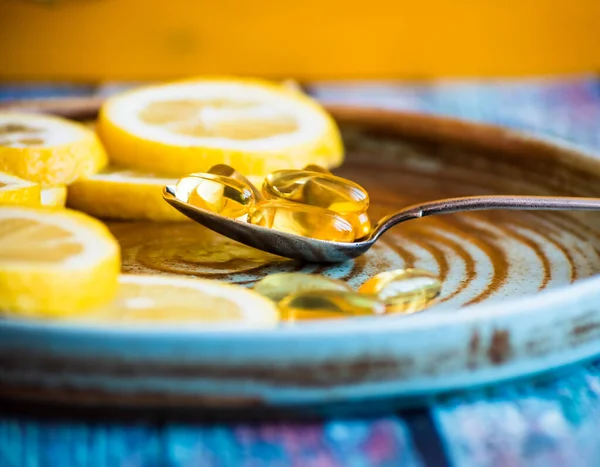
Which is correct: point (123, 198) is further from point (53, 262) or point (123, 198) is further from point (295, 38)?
point (295, 38)

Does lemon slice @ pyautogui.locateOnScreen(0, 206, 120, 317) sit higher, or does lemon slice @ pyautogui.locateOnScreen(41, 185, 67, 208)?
lemon slice @ pyautogui.locateOnScreen(0, 206, 120, 317)

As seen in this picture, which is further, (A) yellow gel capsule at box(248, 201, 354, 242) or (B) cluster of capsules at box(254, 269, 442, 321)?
(A) yellow gel capsule at box(248, 201, 354, 242)

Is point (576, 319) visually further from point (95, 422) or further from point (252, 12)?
point (252, 12)

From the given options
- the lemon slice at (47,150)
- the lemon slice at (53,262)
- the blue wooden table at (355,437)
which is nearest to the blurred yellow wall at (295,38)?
the lemon slice at (47,150)

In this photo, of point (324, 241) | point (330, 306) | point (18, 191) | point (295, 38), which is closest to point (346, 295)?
point (330, 306)

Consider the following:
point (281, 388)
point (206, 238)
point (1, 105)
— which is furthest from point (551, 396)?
point (1, 105)

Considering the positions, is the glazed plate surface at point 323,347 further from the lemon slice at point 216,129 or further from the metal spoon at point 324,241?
the lemon slice at point 216,129

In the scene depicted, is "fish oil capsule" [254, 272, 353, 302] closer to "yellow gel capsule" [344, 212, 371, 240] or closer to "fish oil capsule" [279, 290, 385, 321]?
"fish oil capsule" [279, 290, 385, 321]

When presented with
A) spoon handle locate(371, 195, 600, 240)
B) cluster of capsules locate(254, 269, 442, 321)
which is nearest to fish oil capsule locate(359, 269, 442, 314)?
cluster of capsules locate(254, 269, 442, 321)
